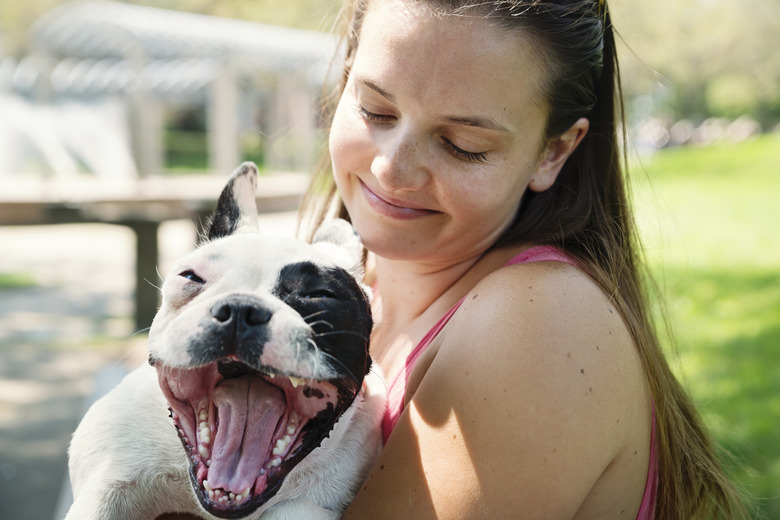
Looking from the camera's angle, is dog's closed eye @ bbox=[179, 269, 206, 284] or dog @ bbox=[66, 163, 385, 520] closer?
dog @ bbox=[66, 163, 385, 520]

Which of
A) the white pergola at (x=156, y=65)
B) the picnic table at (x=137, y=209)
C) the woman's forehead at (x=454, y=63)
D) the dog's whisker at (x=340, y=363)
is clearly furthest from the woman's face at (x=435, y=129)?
the white pergola at (x=156, y=65)

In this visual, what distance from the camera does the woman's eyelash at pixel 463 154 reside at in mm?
2092

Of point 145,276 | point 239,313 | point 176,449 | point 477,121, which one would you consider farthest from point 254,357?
point 145,276

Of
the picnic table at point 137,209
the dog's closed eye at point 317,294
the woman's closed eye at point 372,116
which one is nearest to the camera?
the dog's closed eye at point 317,294

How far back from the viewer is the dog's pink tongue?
1725 millimetres

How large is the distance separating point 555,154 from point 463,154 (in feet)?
1.36

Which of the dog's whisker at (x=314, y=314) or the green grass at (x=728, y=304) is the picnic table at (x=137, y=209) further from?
the dog's whisker at (x=314, y=314)

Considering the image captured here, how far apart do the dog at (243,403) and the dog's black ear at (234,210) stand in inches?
10.4

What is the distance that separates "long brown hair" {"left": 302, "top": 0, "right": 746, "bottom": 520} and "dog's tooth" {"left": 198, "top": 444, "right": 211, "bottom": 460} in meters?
1.07

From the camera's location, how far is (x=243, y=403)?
1.80 metres

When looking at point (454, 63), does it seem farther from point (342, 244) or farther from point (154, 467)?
point (154, 467)

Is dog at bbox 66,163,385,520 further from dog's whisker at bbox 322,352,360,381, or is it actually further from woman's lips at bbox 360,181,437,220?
woman's lips at bbox 360,181,437,220

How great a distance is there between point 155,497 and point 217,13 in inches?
1309

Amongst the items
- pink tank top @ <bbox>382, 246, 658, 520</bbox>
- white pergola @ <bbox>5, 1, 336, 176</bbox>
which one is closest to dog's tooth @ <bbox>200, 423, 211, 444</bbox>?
pink tank top @ <bbox>382, 246, 658, 520</bbox>
